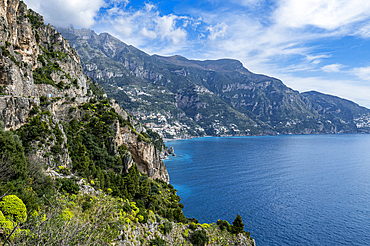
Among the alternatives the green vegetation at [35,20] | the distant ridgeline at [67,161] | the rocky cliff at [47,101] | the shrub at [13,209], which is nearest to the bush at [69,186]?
the distant ridgeline at [67,161]

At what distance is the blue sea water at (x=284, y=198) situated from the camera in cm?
4100

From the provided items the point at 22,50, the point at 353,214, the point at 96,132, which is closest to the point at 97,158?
the point at 96,132

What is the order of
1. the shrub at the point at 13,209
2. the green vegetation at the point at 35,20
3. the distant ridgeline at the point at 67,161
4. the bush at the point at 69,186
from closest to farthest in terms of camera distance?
the shrub at the point at 13,209, the distant ridgeline at the point at 67,161, the bush at the point at 69,186, the green vegetation at the point at 35,20

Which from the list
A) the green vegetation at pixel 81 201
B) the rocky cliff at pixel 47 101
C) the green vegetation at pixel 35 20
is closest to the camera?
the green vegetation at pixel 81 201

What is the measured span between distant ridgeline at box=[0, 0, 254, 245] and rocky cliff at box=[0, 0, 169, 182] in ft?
0.53

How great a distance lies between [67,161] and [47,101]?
14767 millimetres

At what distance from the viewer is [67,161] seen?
30.6m

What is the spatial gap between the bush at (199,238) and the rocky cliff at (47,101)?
20.8 m

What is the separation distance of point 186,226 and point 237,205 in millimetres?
23085

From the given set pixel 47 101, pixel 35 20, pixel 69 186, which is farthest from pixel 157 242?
pixel 35 20

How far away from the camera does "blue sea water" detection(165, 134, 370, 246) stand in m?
41.0

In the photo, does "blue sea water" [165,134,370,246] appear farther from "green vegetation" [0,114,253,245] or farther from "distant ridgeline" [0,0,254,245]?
"green vegetation" [0,114,253,245]

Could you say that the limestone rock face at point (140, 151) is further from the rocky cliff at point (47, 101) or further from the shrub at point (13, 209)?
the shrub at point (13, 209)

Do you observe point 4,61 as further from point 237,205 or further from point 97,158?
point 237,205
